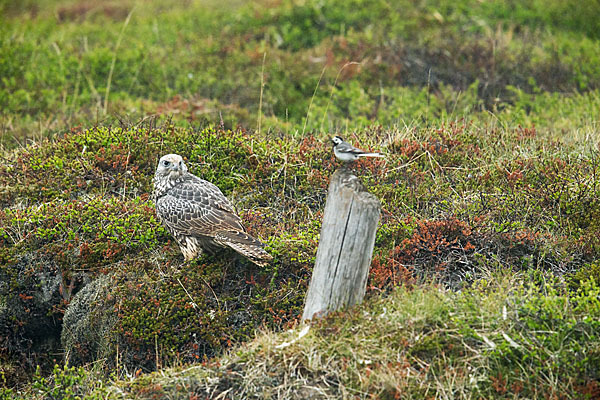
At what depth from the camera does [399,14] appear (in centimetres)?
1518

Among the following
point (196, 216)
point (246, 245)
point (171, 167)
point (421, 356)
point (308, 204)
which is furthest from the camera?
point (308, 204)

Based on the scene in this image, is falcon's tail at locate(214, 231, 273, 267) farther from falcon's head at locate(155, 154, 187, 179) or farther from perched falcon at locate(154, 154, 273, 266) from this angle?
falcon's head at locate(155, 154, 187, 179)

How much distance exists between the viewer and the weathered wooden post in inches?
225

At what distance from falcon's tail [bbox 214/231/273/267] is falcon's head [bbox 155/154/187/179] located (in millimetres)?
1049

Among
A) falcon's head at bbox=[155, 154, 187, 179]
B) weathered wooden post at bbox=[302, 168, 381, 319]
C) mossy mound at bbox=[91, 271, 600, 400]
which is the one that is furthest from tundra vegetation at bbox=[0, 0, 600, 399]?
falcon's head at bbox=[155, 154, 187, 179]

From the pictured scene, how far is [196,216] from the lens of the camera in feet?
23.8

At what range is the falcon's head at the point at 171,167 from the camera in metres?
7.65

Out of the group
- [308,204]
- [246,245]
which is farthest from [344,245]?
[308,204]

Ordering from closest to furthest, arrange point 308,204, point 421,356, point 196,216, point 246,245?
point 421,356, point 246,245, point 196,216, point 308,204

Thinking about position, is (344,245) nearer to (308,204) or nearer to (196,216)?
(196,216)

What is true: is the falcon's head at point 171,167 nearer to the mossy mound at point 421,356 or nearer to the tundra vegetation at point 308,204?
the tundra vegetation at point 308,204

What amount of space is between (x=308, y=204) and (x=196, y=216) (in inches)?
71.4

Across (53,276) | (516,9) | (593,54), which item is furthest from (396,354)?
(516,9)

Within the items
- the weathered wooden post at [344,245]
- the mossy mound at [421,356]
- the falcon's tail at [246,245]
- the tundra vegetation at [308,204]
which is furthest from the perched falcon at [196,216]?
the mossy mound at [421,356]
